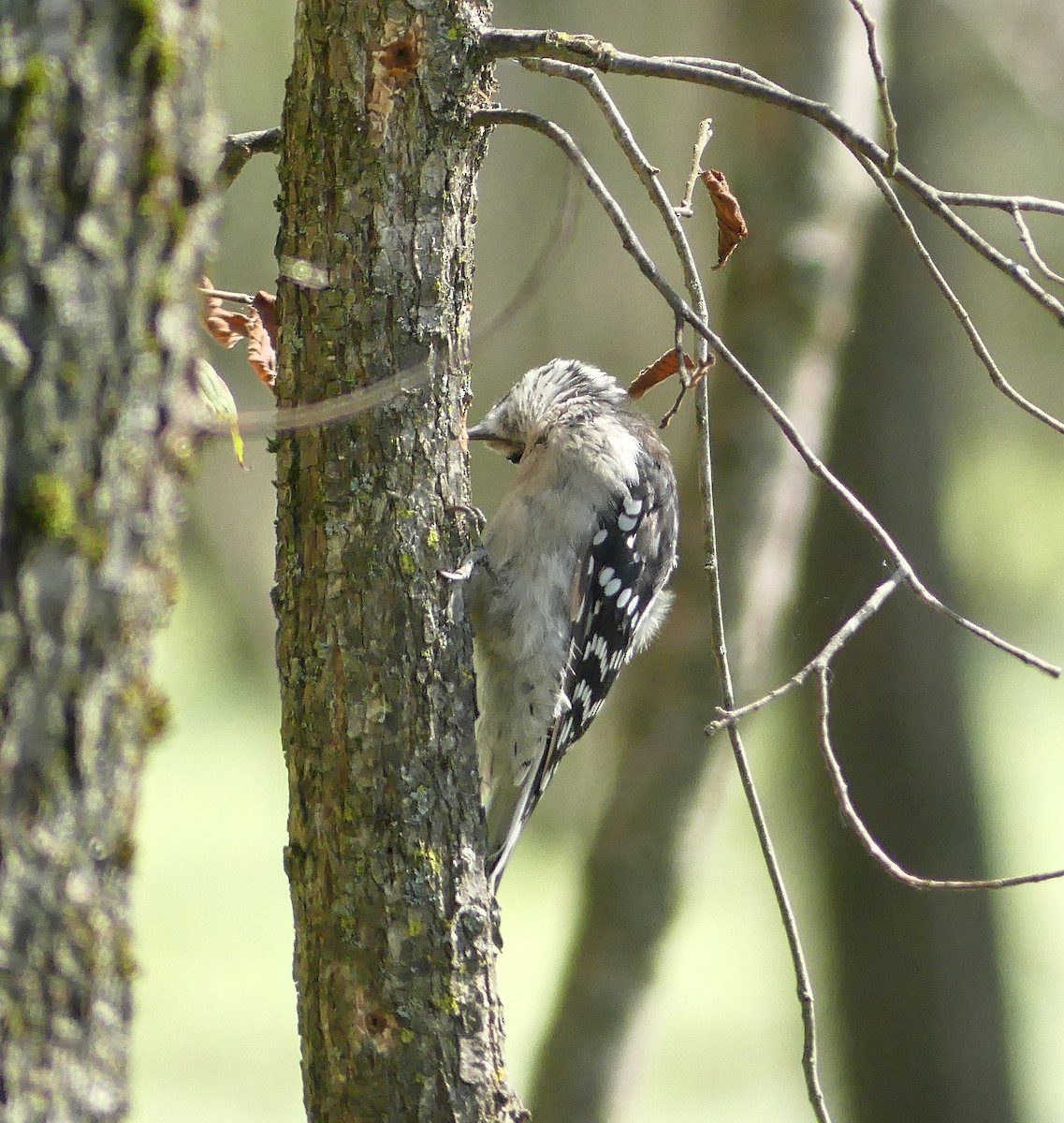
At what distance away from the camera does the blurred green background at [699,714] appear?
18.6 ft

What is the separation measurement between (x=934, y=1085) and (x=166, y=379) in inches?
220

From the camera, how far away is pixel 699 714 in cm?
395

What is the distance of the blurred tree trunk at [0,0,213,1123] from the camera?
1.08 meters

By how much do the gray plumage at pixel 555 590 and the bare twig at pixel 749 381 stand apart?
1126 mm

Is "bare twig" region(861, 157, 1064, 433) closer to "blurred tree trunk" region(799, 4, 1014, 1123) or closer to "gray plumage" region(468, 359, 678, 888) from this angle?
"gray plumage" region(468, 359, 678, 888)

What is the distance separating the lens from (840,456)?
18.3ft

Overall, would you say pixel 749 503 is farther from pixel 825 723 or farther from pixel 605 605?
pixel 825 723

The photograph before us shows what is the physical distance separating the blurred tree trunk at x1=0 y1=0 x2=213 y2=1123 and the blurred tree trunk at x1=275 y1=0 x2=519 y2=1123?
71cm

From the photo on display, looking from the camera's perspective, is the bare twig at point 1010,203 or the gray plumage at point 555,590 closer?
the bare twig at point 1010,203

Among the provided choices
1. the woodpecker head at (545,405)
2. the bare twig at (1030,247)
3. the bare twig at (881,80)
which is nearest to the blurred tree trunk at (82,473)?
the bare twig at (881,80)

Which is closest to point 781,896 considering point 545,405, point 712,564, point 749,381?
point 712,564

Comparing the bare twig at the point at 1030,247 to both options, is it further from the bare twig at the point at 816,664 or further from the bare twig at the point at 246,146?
the bare twig at the point at 246,146

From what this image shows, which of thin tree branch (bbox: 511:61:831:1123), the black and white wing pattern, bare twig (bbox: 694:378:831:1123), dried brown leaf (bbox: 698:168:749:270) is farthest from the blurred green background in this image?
bare twig (bbox: 694:378:831:1123)

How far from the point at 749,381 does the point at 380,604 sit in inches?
27.3
